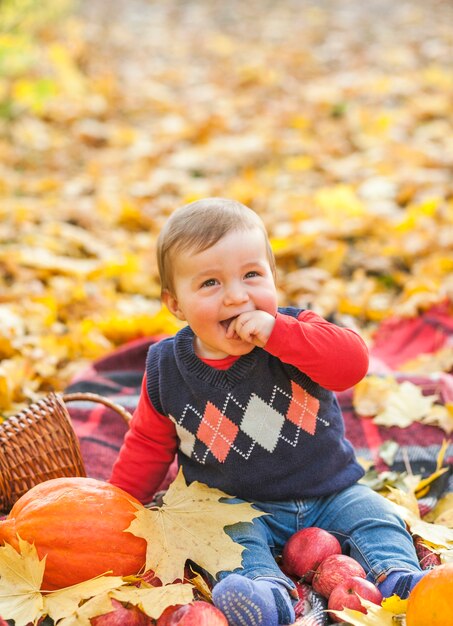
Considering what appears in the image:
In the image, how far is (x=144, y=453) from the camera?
2.04 metres

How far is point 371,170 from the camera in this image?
4.93 m

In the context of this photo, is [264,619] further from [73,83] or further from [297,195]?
[73,83]

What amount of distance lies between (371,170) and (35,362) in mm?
2902

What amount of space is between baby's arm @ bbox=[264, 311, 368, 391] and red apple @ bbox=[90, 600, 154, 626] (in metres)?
0.64

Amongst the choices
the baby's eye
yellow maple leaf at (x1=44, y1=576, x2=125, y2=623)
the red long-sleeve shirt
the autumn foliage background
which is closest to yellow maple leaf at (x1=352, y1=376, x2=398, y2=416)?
the autumn foliage background

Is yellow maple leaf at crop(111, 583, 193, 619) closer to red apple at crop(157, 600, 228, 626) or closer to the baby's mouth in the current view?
red apple at crop(157, 600, 228, 626)

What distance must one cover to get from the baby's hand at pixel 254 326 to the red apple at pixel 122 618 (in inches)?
25.1

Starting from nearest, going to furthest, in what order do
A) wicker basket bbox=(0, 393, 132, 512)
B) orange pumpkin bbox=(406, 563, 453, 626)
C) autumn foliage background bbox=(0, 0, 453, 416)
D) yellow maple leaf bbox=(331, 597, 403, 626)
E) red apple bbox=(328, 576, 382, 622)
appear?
orange pumpkin bbox=(406, 563, 453, 626) < yellow maple leaf bbox=(331, 597, 403, 626) < red apple bbox=(328, 576, 382, 622) < wicker basket bbox=(0, 393, 132, 512) < autumn foliage background bbox=(0, 0, 453, 416)

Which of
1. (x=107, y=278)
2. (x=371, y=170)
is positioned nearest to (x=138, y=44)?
(x=371, y=170)

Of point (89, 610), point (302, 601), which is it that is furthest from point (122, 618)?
point (302, 601)

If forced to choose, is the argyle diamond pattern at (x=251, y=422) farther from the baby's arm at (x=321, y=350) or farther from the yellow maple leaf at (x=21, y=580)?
the yellow maple leaf at (x=21, y=580)

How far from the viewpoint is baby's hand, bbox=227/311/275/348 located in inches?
67.9

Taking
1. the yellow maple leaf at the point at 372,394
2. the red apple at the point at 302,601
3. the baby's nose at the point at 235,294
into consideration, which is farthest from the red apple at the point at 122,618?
the yellow maple leaf at the point at 372,394

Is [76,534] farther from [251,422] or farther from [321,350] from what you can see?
[321,350]
